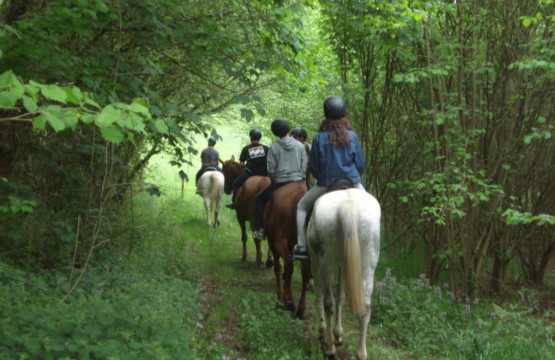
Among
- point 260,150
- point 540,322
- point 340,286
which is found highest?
point 260,150

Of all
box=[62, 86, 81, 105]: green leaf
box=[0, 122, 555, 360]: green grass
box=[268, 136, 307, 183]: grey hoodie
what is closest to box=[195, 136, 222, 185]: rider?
box=[0, 122, 555, 360]: green grass

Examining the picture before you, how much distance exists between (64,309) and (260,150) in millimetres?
6012

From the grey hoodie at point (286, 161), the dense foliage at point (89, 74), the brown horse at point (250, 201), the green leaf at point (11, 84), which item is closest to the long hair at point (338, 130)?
the dense foliage at point (89, 74)

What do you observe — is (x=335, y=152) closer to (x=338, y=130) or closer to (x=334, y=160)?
(x=334, y=160)

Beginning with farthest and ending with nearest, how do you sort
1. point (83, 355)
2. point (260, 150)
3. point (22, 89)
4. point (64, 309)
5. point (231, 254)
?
point (231, 254) → point (260, 150) → point (64, 309) → point (83, 355) → point (22, 89)

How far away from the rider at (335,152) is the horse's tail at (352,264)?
2.44 feet

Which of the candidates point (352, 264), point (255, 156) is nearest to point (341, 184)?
point (352, 264)

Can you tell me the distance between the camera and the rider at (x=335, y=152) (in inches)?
211

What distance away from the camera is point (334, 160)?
5375mm

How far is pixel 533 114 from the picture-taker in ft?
24.9

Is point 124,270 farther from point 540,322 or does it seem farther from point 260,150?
point 540,322

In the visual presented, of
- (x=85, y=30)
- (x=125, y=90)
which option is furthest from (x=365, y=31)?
(x=85, y=30)

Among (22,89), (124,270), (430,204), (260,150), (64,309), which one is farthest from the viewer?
(260,150)

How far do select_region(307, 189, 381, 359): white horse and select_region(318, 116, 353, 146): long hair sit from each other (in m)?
0.60
